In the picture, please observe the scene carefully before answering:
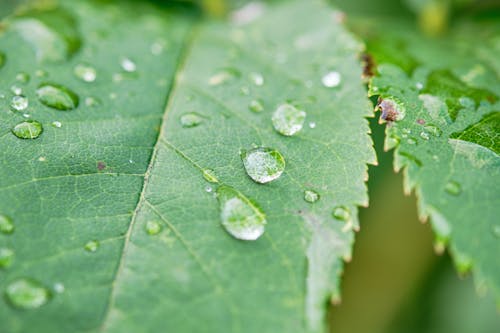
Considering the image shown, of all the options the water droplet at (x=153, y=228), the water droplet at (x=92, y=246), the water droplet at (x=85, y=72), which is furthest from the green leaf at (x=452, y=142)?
the water droplet at (x=85, y=72)

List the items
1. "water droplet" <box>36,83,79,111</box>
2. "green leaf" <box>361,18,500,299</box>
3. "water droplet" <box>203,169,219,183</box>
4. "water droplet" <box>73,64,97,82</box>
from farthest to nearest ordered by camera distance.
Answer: "water droplet" <box>73,64,97,82</box> < "water droplet" <box>36,83,79,111</box> < "water droplet" <box>203,169,219,183</box> < "green leaf" <box>361,18,500,299</box>

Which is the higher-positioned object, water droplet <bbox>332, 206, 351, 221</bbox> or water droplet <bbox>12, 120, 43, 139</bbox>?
water droplet <bbox>332, 206, 351, 221</bbox>

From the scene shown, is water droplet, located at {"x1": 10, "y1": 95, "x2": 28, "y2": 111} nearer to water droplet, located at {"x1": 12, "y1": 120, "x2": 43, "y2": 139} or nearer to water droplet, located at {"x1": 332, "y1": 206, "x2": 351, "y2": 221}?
water droplet, located at {"x1": 12, "y1": 120, "x2": 43, "y2": 139}

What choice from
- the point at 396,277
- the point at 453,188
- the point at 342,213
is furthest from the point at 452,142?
the point at 396,277

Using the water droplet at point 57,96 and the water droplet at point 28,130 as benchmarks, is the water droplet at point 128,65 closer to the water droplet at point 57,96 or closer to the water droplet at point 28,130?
the water droplet at point 57,96

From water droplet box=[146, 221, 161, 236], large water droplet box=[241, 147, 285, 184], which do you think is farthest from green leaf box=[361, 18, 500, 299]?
water droplet box=[146, 221, 161, 236]
